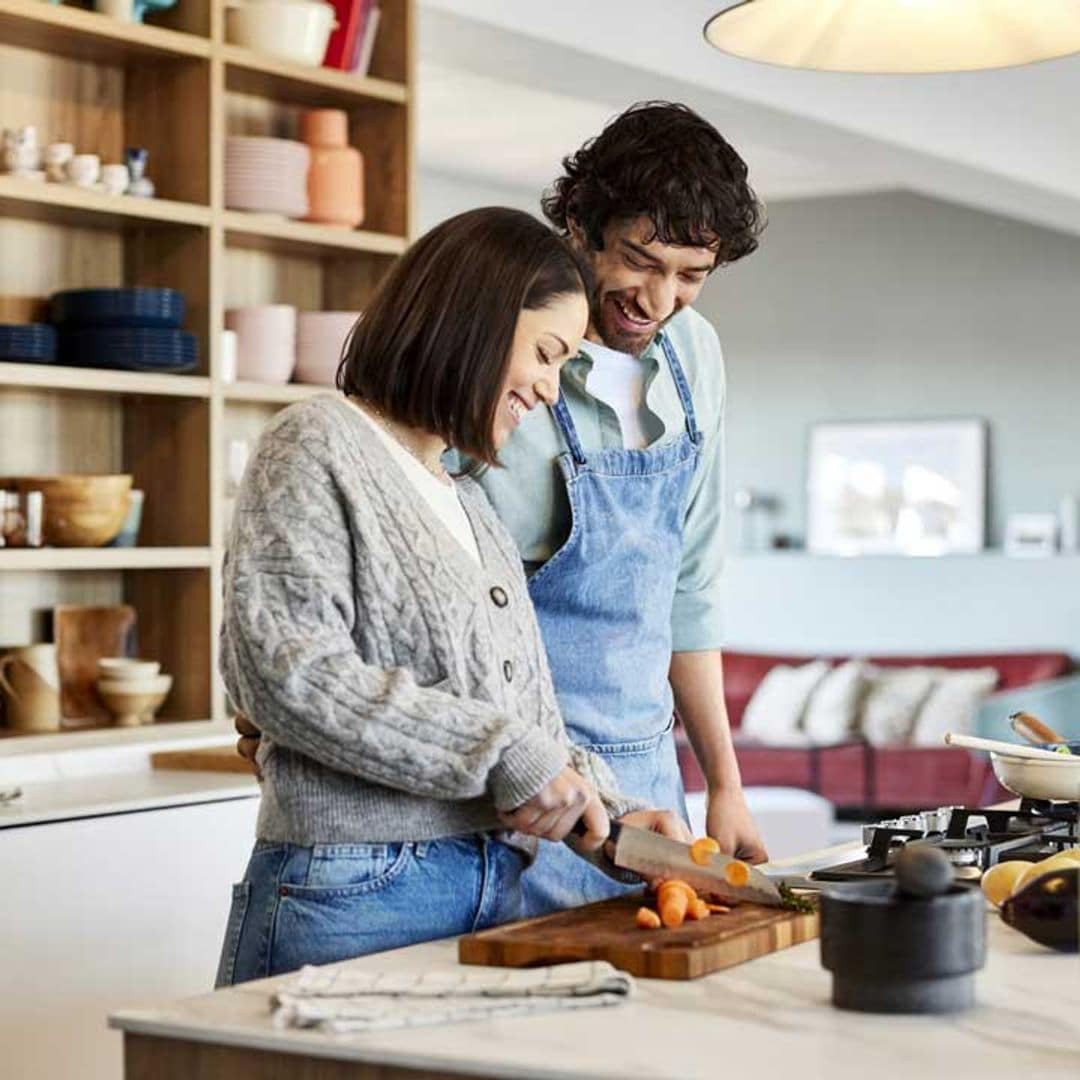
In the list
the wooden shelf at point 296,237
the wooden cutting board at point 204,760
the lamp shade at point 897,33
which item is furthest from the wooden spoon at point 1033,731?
the wooden shelf at point 296,237

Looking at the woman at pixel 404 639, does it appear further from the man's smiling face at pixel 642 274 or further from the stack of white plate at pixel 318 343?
the stack of white plate at pixel 318 343

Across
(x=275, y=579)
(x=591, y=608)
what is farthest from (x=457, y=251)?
(x=591, y=608)

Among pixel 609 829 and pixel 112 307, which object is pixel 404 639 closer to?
pixel 609 829

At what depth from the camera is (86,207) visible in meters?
3.82

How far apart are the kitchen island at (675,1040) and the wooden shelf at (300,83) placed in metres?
2.78

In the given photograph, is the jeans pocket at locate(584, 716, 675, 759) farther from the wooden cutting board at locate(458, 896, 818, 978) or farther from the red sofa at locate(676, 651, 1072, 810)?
the red sofa at locate(676, 651, 1072, 810)

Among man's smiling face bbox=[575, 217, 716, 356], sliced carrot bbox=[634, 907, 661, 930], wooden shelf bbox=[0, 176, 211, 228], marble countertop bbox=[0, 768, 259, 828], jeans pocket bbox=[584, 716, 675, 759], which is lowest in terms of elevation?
marble countertop bbox=[0, 768, 259, 828]

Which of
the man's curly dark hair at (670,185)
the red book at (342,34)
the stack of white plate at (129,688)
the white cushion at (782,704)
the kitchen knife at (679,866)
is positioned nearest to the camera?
the kitchen knife at (679,866)

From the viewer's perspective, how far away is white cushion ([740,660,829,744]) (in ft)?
29.8

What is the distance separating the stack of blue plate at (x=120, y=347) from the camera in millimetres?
3891

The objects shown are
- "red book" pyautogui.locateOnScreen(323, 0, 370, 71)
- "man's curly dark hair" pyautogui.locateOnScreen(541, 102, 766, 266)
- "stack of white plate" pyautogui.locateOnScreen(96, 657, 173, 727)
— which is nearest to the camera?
"man's curly dark hair" pyautogui.locateOnScreen(541, 102, 766, 266)

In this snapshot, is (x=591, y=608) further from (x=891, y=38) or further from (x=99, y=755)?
(x=99, y=755)

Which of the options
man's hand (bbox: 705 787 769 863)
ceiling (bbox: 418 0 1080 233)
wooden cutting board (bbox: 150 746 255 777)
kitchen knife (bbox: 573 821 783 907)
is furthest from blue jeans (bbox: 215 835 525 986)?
ceiling (bbox: 418 0 1080 233)

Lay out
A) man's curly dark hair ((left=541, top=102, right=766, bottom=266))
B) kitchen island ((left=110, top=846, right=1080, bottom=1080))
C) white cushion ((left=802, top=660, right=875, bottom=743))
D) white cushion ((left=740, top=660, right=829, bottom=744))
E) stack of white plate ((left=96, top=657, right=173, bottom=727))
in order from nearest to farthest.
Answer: kitchen island ((left=110, top=846, right=1080, bottom=1080)), man's curly dark hair ((left=541, top=102, right=766, bottom=266)), stack of white plate ((left=96, top=657, right=173, bottom=727)), white cushion ((left=802, top=660, right=875, bottom=743)), white cushion ((left=740, top=660, right=829, bottom=744))
